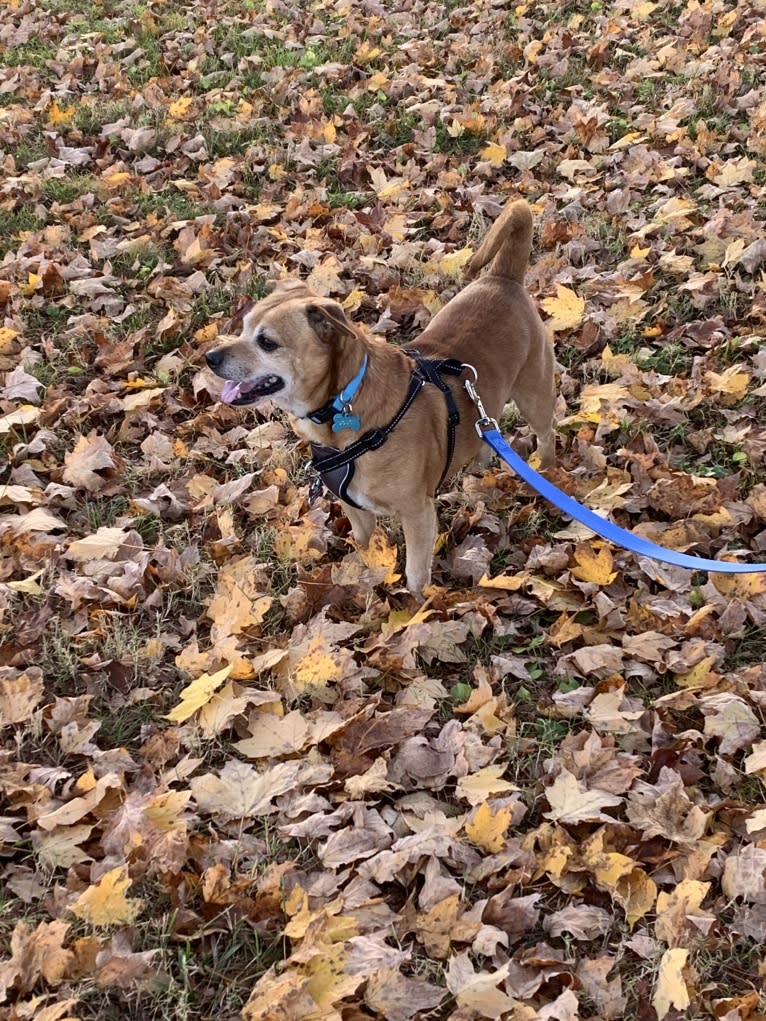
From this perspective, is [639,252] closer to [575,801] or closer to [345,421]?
[345,421]

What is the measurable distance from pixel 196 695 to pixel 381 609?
0.90m

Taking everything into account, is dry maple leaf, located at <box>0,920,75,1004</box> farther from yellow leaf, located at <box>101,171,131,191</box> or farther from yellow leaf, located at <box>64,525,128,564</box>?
yellow leaf, located at <box>101,171,131,191</box>

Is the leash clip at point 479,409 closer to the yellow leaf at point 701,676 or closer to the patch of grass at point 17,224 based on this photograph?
the yellow leaf at point 701,676

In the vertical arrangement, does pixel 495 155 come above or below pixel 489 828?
above

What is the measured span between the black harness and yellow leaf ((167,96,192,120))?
17.4 feet

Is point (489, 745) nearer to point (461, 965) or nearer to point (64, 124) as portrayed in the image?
point (461, 965)

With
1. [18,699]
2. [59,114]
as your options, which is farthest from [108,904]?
[59,114]

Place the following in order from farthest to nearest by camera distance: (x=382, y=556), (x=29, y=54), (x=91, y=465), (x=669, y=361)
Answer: (x=29, y=54), (x=669, y=361), (x=91, y=465), (x=382, y=556)

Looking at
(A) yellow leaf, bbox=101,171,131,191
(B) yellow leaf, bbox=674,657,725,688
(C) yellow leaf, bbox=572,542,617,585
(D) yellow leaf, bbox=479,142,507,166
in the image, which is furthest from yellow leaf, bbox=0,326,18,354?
(B) yellow leaf, bbox=674,657,725,688

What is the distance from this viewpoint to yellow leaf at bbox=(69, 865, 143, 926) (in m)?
2.45

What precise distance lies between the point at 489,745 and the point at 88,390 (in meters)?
3.23

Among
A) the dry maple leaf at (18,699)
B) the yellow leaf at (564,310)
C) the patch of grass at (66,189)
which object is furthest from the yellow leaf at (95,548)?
the patch of grass at (66,189)

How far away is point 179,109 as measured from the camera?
7.79 metres

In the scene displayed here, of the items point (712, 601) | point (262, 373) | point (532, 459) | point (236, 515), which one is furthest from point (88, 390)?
point (712, 601)
